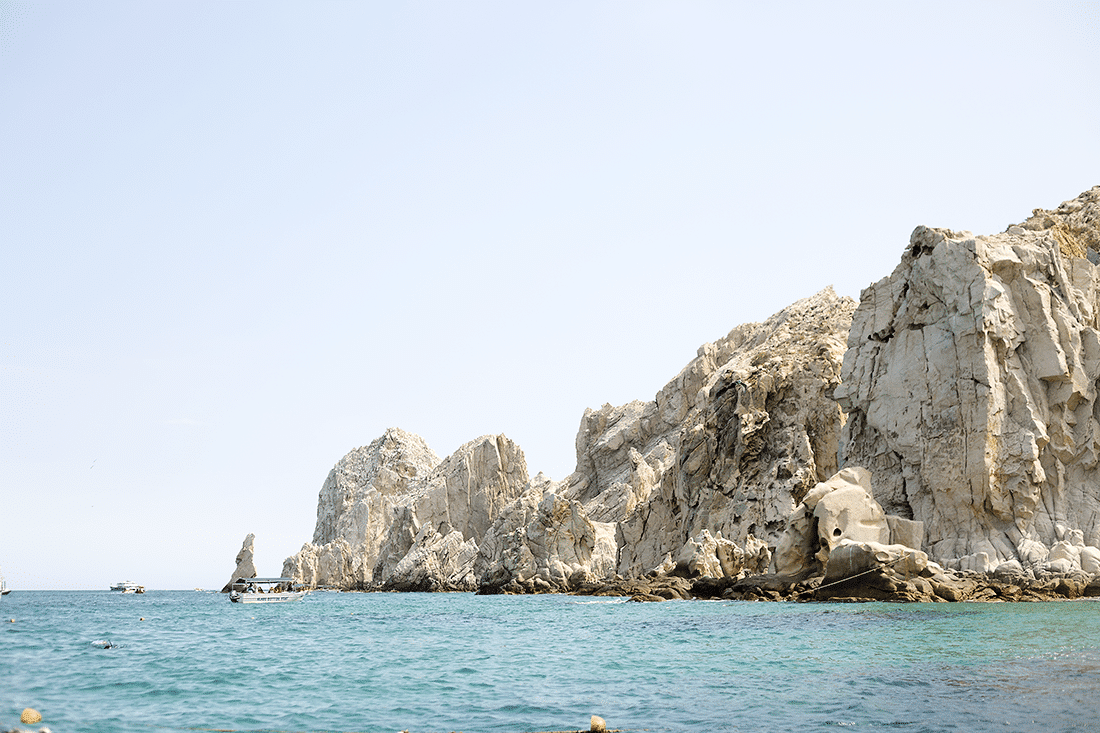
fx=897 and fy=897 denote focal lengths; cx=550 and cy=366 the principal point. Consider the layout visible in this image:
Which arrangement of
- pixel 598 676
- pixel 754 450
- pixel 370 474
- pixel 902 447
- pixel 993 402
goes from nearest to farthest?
pixel 598 676
pixel 993 402
pixel 902 447
pixel 754 450
pixel 370 474

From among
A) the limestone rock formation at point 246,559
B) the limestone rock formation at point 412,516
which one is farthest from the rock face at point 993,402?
the limestone rock formation at point 246,559

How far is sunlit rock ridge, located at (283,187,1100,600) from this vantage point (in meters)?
50.1

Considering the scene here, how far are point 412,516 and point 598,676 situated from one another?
106414mm

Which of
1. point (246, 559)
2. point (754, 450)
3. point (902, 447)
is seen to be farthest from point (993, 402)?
point (246, 559)

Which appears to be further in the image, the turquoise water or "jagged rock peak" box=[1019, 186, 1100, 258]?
"jagged rock peak" box=[1019, 186, 1100, 258]

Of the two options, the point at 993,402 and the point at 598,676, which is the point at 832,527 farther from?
the point at 598,676

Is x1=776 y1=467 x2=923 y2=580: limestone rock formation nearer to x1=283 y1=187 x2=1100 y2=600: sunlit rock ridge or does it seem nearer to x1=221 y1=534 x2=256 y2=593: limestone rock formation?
x1=283 y1=187 x2=1100 y2=600: sunlit rock ridge

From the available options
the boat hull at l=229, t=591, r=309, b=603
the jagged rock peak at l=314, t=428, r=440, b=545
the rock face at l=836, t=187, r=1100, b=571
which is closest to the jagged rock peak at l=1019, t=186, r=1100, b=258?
the rock face at l=836, t=187, r=1100, b=571

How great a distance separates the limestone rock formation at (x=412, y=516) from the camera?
366 ft

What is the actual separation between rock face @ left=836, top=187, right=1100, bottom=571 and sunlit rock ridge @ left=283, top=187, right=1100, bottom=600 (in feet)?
0.36

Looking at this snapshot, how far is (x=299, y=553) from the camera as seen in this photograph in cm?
13500

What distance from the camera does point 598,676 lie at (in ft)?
66.9

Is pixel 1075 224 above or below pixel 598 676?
above

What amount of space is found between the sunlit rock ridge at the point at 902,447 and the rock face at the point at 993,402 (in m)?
0.11
